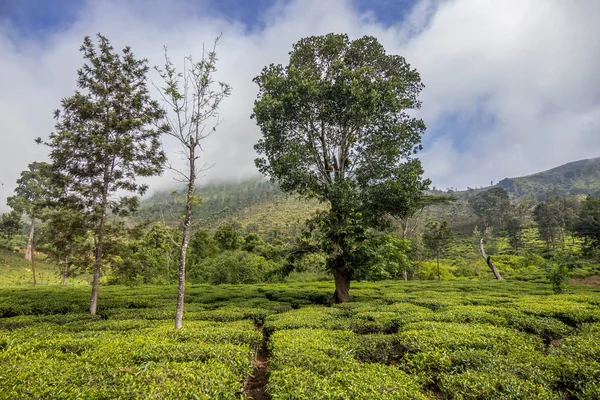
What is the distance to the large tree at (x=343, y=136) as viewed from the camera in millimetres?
14742

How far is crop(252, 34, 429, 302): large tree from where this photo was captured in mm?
14742

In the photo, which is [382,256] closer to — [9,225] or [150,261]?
[150,261]

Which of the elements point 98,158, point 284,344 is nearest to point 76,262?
point 98,158

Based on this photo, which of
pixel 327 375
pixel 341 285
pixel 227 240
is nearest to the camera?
pixel 327 375

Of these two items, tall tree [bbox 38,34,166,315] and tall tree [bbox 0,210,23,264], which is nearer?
tall tree [bbox 38,34,166,315]

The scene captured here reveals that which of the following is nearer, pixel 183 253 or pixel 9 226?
pixel 183 253

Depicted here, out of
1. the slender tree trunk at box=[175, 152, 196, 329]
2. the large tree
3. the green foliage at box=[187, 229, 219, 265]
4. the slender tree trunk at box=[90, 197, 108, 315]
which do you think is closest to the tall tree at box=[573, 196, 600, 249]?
the large tree

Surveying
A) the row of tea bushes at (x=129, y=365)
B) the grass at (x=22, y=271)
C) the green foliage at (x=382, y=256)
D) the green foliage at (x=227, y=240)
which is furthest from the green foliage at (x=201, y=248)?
the row of tea bushes at (x=129, y=365)

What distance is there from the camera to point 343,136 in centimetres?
1672

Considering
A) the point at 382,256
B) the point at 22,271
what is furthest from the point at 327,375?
the point at 22,271

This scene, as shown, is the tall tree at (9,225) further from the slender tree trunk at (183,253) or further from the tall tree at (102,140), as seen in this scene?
the slender tree trunk at (183,253)

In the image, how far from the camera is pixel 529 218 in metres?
90.4

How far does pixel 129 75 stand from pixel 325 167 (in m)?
11.9

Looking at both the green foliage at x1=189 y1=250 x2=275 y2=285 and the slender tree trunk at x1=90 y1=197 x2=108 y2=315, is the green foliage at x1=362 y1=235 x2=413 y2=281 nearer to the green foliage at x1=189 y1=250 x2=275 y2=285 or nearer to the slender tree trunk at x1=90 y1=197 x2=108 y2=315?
the slender tree trunk at x1=90 y1=197 x2=108 y2=315
